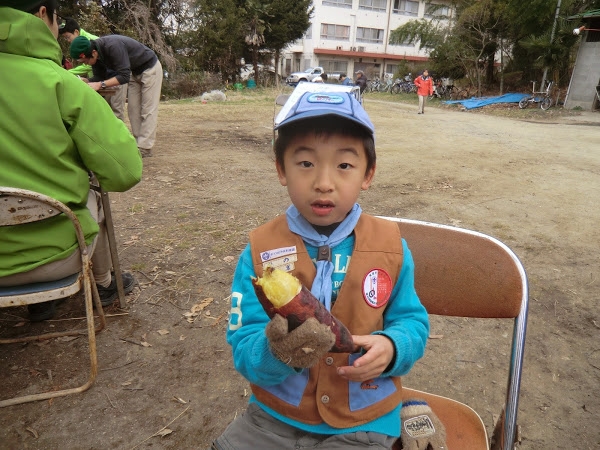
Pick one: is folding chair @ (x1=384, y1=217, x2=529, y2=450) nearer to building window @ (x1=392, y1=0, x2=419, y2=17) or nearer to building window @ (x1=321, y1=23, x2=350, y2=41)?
building window @ (x1=321, y1=23, x2=350, y2=41)

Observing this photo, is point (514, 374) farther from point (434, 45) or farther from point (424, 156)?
point (434, 45)

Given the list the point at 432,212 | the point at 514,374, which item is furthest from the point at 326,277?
the point at 432,212

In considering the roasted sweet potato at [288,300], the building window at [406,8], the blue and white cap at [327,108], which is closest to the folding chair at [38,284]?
the blue and white cap at [327,108]

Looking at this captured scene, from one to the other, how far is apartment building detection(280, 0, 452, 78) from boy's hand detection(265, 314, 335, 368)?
47.7 metres

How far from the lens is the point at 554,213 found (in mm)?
5383

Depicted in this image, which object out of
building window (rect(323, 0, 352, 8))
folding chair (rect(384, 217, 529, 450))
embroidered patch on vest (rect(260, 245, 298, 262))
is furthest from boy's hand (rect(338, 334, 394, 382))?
building window (rect(323, 0, 352, 8))

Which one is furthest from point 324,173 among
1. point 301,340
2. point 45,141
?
point 45,141

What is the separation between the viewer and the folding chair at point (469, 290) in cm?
142

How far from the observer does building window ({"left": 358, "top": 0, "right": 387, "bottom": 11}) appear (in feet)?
151

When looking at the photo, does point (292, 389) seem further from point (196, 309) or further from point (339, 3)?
point (339, 3)

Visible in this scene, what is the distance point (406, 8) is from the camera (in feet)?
158

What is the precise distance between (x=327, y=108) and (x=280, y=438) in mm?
1002

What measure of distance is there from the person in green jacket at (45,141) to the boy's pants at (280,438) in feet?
4.50

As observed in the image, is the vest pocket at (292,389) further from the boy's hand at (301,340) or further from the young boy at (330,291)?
the boy's hand at (301,340)
